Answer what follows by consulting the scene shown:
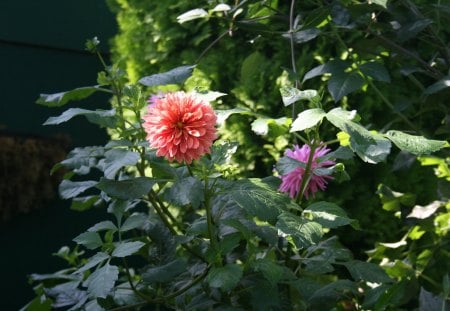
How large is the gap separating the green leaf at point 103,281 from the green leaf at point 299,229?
0.29 m

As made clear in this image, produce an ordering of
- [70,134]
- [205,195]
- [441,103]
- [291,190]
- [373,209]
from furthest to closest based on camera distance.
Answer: [70,134]
[373,209]
[441,103]
[291,190]
[205,195]

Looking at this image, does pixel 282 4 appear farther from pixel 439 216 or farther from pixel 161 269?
pixel 161 269

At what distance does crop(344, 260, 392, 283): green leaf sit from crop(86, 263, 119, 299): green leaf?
475 mm

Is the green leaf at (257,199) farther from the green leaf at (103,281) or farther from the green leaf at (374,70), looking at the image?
the green leaf at (374,70)

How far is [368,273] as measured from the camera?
3.78ft

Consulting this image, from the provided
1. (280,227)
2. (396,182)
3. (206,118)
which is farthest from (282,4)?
(280,227)

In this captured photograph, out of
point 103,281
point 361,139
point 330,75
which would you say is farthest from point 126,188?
point 330,75

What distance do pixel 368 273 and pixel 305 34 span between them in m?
0.59

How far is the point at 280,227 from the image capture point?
89cm

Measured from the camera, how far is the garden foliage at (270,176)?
97 centimetres

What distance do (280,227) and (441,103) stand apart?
0.76m

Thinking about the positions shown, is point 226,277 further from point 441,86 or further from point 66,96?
point 441,86

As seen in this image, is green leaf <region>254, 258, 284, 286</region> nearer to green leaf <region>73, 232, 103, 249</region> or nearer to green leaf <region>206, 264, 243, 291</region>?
green leaf <region>206, 264, 243, 291</region>

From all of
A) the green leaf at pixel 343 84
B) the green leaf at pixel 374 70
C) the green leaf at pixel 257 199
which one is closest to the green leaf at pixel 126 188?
the green leaf at pixel 257 199
